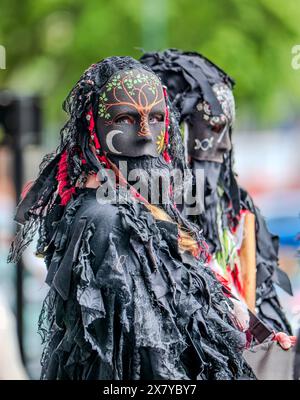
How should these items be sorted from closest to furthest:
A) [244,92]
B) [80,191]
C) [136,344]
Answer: [136,344], [80,191], [244,92]

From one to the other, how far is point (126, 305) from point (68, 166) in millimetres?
656

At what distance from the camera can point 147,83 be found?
12.3 ft

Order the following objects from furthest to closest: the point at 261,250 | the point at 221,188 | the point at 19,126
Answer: the point at 19,126 → the point at 261,250 → the point at 221,188

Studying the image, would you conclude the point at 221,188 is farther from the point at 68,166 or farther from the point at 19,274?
the point at 19,274

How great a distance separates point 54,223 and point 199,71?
1.49 meters

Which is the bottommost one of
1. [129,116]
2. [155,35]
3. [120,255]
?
[120,255]

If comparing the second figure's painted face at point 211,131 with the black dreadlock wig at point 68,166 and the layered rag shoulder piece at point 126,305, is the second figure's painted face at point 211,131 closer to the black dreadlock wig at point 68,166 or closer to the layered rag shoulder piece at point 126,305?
the black dreadlock wig at point 68,166

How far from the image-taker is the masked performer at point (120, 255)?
3.45 meters

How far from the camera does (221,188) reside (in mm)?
4875

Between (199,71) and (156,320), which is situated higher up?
(199,71)

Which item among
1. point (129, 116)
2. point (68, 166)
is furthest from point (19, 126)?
point (129, 116)

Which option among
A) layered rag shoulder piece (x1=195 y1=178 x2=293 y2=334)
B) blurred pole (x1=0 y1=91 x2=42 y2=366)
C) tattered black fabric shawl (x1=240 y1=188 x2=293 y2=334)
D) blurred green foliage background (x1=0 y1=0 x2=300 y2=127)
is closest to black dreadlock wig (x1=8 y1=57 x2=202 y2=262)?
layered rag shoulder piece (x1=195 y1=178 x2=293 y2=334)

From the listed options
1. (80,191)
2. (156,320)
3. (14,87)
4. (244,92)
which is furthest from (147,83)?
(14,87)
